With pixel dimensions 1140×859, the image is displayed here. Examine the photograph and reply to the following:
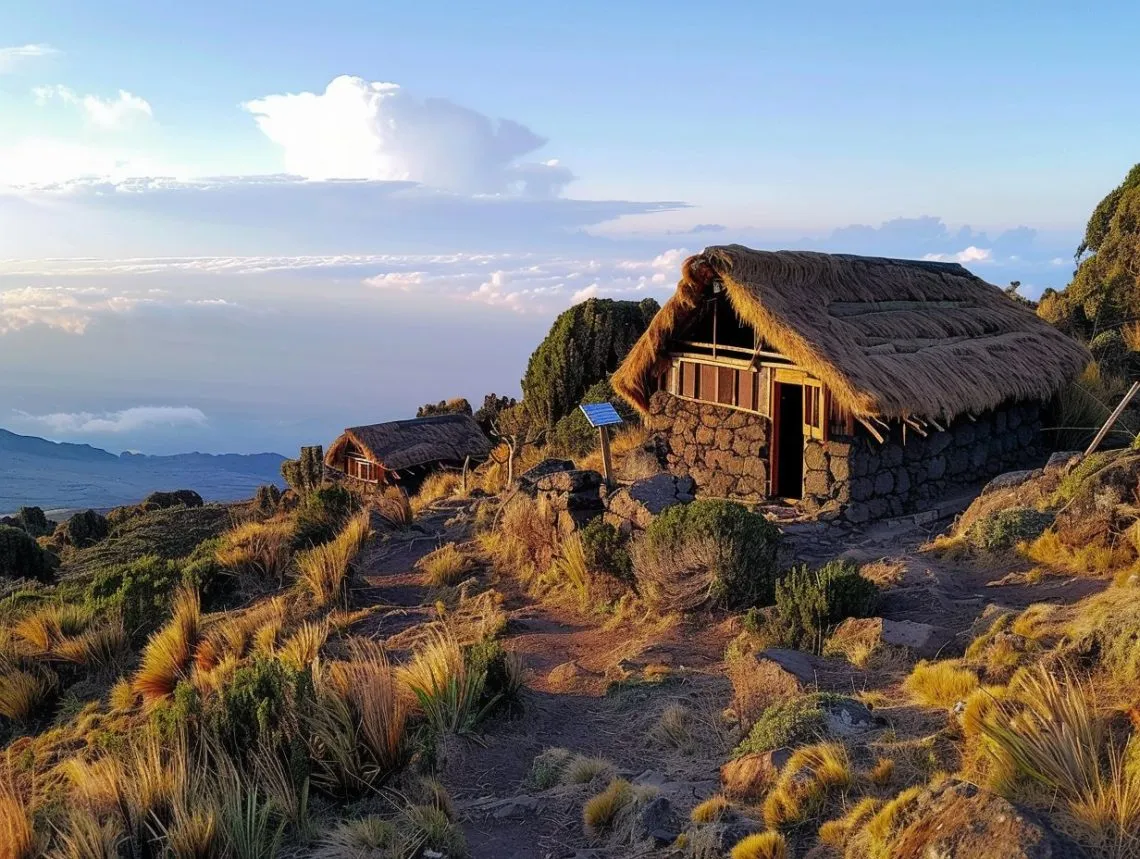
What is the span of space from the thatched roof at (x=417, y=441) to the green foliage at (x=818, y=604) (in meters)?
17.8

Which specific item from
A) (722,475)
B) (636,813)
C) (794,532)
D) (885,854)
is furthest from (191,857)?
(722,475)

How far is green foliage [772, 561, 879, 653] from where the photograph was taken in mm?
7434

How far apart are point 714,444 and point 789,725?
30.6 ft

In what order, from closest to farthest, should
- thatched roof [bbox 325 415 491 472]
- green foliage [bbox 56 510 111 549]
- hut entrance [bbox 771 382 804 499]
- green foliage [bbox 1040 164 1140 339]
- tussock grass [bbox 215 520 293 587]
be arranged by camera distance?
tussock grass [bbox 215 520 293 587] < hut entrance [bbox 771 382 804 499] < green foliage [bbox 1040 164 1140 339] < green foliage [bbox 56 510 111 549] < thatched roof [bbox 325 415 491 472]

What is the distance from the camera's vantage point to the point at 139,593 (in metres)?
11.4

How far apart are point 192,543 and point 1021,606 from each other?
16816mm

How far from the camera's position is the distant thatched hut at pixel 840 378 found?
12.1 metres

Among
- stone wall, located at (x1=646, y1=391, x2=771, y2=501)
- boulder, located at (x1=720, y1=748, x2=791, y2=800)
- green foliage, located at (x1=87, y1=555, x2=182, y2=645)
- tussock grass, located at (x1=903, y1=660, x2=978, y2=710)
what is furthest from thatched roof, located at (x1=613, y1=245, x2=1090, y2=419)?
green foliage, located at (x1=87, y1=555, x2=182, y2=645)

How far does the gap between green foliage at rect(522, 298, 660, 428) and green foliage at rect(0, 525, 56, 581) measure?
11348mm

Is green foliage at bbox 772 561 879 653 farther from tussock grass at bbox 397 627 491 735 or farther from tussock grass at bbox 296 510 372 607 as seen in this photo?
tussock grass at bbox 296 510 372 607

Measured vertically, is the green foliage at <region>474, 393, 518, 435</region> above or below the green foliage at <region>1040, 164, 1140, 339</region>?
below

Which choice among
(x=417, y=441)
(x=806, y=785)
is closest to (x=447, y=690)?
(x=806, y=785)

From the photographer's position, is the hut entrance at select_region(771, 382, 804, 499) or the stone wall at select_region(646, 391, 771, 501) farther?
the stone wall at select_region(646, 391, 771, 501)

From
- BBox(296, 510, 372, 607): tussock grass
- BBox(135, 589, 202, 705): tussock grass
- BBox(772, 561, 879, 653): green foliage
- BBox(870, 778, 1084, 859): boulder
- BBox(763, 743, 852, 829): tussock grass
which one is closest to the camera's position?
BBox(870, 778, 1084, 859): boulder
